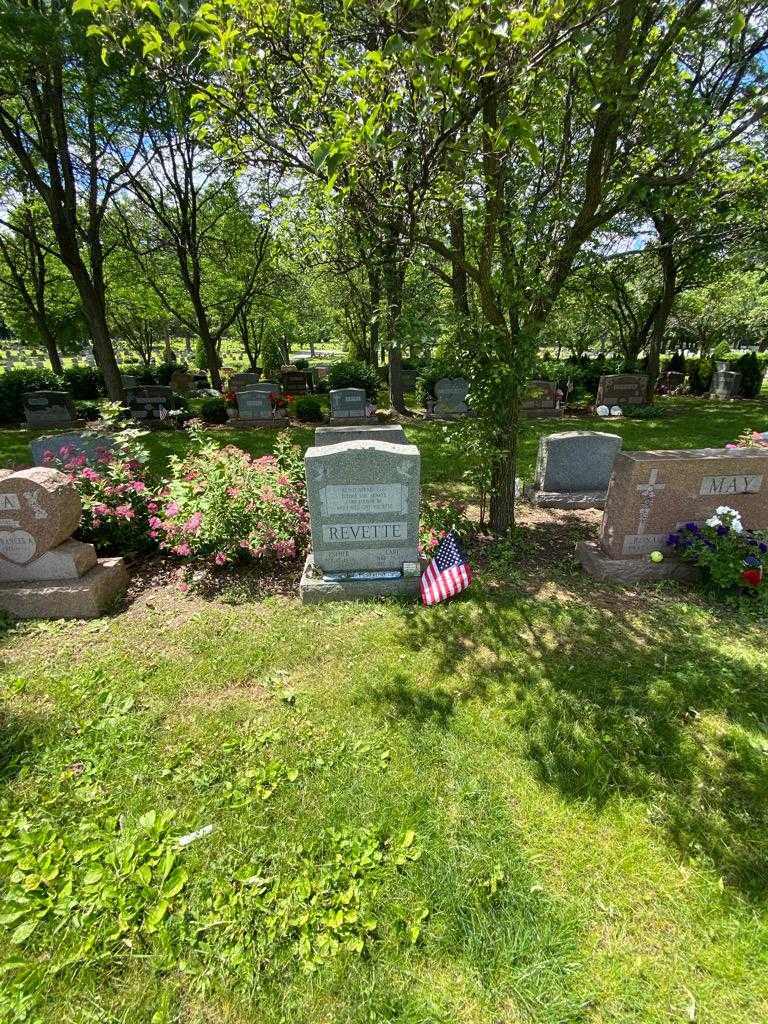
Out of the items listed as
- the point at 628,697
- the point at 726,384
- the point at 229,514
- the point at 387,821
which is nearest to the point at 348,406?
the point at 229,514

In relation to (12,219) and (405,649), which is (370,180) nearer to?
(405,649)

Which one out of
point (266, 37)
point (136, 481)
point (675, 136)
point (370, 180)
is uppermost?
point (266, 37)

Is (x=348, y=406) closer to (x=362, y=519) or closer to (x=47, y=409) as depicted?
(x=47, y=409)

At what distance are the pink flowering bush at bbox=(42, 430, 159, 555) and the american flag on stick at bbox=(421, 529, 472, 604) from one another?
3325 mm

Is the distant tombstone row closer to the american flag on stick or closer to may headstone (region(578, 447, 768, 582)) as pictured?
may headstone (region(578, 447, 768, 582))

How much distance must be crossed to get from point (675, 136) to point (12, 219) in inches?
913

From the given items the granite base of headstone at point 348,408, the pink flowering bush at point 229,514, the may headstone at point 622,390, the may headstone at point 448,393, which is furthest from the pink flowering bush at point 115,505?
the may headstone at point 622,390

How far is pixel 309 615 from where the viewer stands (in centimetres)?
459

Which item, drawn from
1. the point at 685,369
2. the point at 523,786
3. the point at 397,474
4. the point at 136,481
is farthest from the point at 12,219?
the point at 685,369

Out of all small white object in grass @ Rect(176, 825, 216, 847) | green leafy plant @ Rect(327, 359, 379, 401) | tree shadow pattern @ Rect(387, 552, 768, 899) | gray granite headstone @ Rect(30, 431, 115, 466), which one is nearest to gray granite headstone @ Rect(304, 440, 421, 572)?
tree shadow pattern @ Rect(387, 552, 768, 899)

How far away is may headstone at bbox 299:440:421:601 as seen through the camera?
189 inches

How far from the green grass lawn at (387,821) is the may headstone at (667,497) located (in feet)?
2.81

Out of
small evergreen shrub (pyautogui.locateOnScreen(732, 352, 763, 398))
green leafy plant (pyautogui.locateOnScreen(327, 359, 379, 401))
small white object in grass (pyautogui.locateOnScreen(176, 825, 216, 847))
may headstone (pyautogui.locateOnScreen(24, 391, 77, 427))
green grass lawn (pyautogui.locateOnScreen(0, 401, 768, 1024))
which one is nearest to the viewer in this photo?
green grass lawn (pyautogui.locateOnScreen(0, 401, 768, 1024))

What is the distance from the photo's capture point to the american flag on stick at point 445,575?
185 inches
